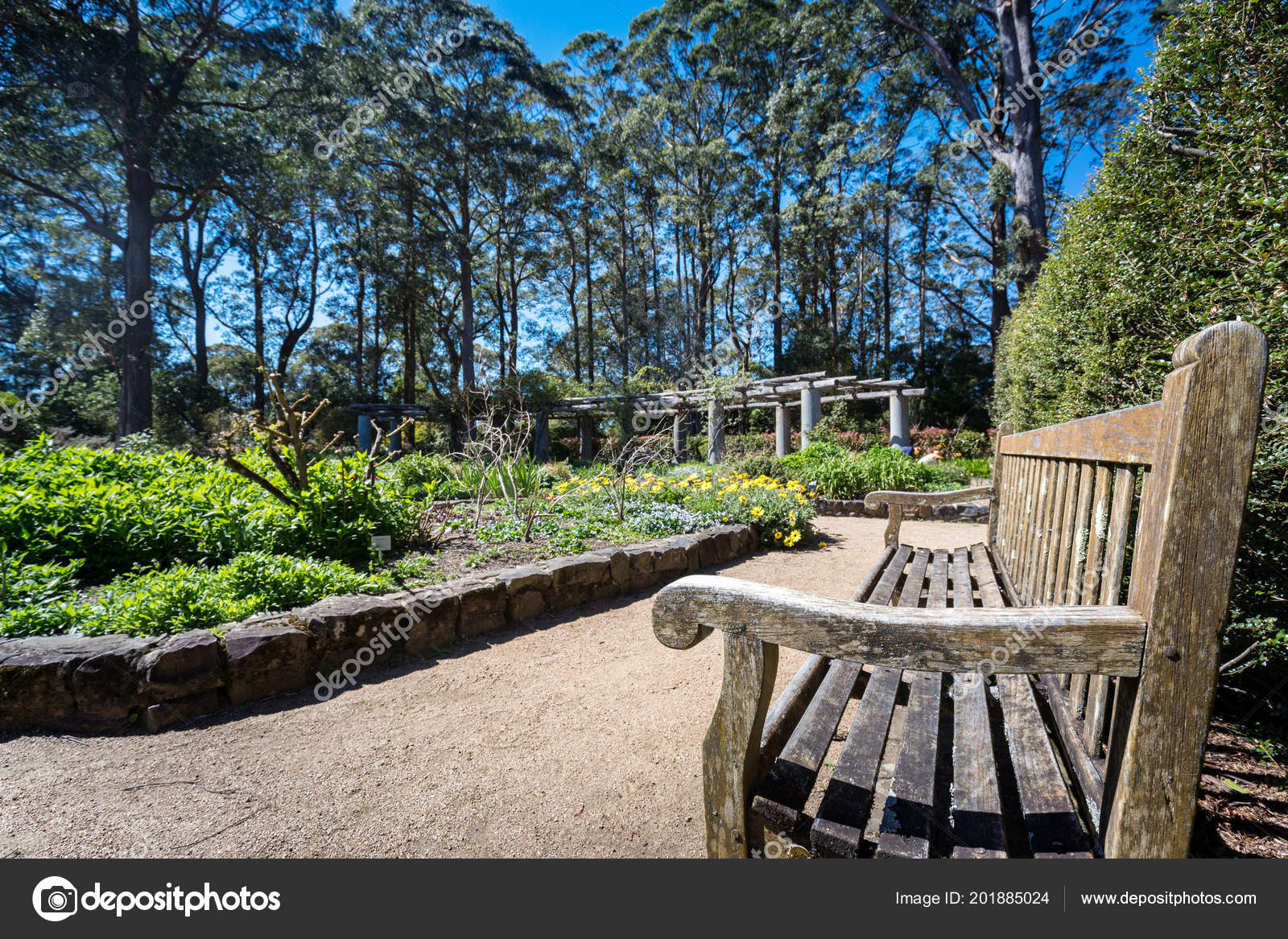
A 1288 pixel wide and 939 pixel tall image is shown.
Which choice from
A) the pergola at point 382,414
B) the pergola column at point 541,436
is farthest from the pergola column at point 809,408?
the pergola at point 382,414

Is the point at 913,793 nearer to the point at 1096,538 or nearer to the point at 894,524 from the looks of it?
the point at 1096,538

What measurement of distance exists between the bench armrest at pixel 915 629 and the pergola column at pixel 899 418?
10537 mm

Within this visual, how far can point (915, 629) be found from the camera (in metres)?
0.87

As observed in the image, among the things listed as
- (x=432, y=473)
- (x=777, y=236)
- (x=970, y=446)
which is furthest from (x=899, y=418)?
(x=777, y=236)

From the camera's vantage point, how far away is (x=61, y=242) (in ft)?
55.5

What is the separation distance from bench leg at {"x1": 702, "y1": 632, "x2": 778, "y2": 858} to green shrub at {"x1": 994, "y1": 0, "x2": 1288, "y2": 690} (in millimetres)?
1780

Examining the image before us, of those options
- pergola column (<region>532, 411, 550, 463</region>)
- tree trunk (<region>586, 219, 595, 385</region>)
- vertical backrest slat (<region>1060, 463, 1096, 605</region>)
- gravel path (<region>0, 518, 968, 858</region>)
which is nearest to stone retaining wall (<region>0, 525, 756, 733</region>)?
gravel path (<region>0, 518, 968, 858</region>)

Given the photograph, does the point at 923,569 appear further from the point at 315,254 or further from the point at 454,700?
the point at 315,254

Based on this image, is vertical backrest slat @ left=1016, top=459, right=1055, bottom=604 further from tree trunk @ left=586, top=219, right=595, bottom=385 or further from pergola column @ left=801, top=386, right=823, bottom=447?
tree trunk @ left=586, top=219, right=595, bottom=385

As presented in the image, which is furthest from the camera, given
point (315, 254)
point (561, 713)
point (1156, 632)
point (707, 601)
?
point (315, 254)

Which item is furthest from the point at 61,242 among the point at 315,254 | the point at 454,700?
the point at 454,700
